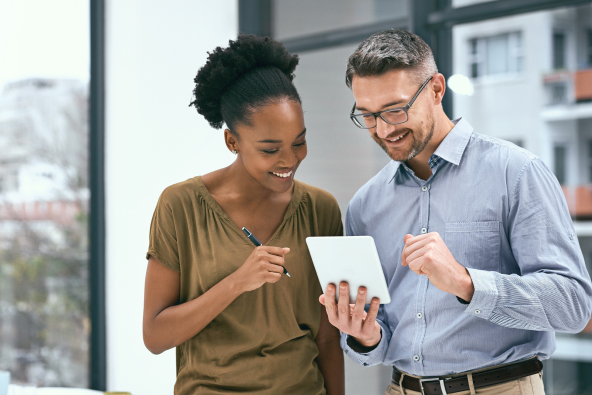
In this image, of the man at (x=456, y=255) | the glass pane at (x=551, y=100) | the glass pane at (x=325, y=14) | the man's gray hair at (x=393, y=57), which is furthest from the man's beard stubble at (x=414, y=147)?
the glass pane at (x=325, y=14)

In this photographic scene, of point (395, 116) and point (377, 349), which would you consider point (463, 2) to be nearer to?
point (395, 116)

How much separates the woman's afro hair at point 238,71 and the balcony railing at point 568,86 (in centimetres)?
114

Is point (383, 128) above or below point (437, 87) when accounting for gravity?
below

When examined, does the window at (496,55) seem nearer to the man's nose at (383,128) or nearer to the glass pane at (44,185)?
the man's nose at (383,128)

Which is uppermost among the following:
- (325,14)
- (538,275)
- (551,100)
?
(325,14)

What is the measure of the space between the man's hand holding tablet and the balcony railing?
1.33 m

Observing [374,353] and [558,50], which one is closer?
[374,353]

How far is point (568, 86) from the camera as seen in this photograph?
2260 mm

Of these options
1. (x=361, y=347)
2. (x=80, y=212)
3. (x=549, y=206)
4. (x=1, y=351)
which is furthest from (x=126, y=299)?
(x=549, y=206)

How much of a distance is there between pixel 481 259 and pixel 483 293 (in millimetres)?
182

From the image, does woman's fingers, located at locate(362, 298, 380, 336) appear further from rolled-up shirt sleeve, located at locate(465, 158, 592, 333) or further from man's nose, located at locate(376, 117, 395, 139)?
man's nose, located at locate(376, 117, 395, 139)

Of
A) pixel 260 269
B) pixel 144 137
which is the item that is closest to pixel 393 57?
pixel 260 269

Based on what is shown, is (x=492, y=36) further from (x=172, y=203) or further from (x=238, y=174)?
(x=172, y=203)

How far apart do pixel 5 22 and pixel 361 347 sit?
10.8 feet
